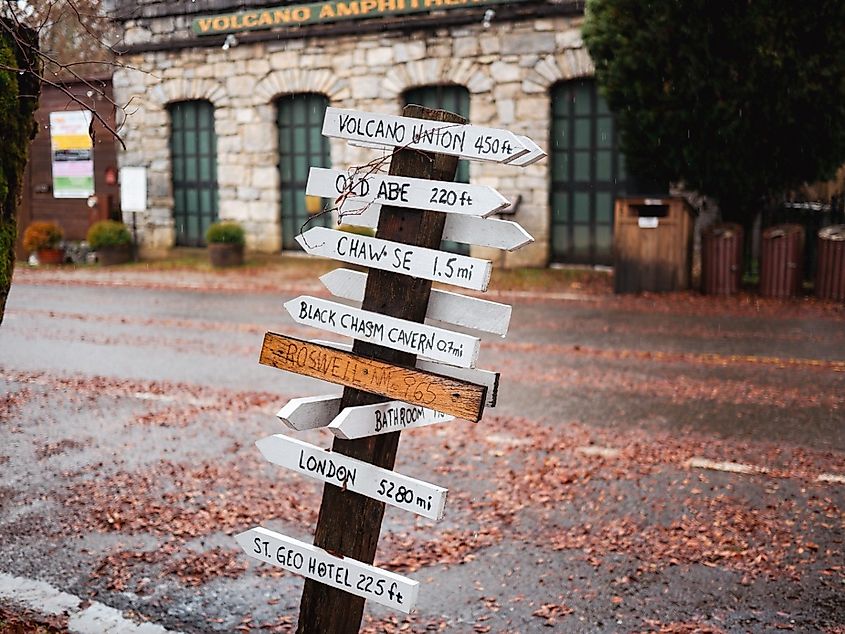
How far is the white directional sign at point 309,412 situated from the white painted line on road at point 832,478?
3540 mm

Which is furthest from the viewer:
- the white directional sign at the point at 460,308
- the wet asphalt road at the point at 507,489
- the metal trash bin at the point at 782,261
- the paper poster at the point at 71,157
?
the paper poster at the point at 71,157

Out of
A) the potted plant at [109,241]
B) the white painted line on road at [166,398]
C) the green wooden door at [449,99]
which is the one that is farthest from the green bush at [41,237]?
the white painted line on road at [166,398]

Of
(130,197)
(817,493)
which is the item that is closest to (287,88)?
(130,197)

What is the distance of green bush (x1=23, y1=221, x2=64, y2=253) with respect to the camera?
61.9 feet

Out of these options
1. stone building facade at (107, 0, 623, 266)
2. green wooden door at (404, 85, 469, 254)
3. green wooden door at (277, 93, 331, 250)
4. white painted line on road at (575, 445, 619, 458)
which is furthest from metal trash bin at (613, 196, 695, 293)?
white painted line on road at (575, 445, 619, 458)

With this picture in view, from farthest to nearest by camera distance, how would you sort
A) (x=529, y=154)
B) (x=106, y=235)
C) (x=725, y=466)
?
(x=106, y=235) → (x=725, y=466) → (x=529, y=154)

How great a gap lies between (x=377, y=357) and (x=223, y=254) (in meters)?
14.9

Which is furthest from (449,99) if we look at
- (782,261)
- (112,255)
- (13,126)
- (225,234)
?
(13,126)

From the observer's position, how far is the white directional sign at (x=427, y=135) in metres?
2.92

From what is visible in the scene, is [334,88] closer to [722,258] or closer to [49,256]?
[49,256]

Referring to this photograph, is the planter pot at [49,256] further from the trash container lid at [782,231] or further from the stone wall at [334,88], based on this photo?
the trash container lid at [782,231]

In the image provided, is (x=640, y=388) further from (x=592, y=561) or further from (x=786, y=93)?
(x=786, y=93)

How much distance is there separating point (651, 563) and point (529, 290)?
9786mm

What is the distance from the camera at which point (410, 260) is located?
3029 mm
